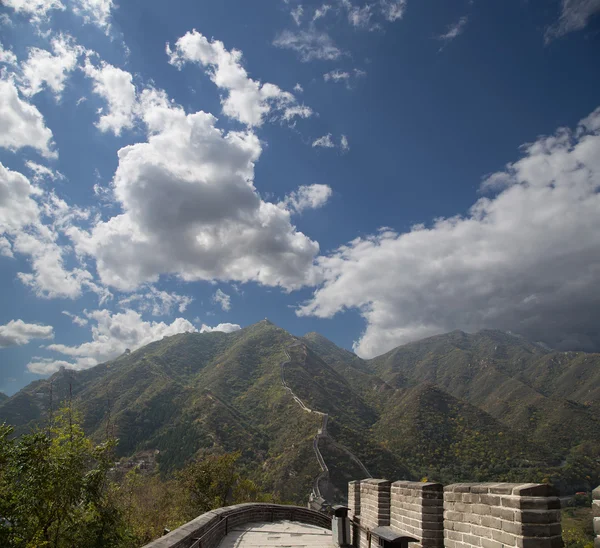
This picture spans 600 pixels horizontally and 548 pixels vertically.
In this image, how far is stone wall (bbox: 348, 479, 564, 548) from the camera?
254cm

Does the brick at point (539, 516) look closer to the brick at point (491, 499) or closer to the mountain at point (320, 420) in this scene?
the brick at point (491, 499)

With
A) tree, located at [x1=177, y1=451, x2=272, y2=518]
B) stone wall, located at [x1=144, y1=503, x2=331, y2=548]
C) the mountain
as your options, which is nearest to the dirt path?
the mountain

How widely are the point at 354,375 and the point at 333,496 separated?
108607mm

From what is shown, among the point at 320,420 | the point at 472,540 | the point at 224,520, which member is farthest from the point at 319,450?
the point at 472,540

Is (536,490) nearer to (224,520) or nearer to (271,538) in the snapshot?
(271,538)

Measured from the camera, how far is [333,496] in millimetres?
46844

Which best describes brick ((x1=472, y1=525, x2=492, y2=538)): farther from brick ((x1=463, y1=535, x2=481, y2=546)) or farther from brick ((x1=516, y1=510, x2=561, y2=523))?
brick ((x1=516, y1=510, x2=561, y2=523))

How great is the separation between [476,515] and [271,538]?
7793 mm

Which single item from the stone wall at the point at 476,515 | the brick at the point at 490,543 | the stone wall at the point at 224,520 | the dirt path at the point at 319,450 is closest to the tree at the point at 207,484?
the stone wall at the point at 224,520

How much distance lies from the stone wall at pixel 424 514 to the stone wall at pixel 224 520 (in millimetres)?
3019

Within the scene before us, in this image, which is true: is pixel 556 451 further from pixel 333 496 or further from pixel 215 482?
pixel 215 482

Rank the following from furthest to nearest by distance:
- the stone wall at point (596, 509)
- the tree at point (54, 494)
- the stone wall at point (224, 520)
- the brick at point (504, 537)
→ the tree at point (54, 494) < the stone wall at point (224, 520) < the brick at point (504, 537) < the stone wall at point (596, 509)

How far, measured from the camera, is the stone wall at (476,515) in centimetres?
254

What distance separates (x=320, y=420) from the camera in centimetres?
7000
